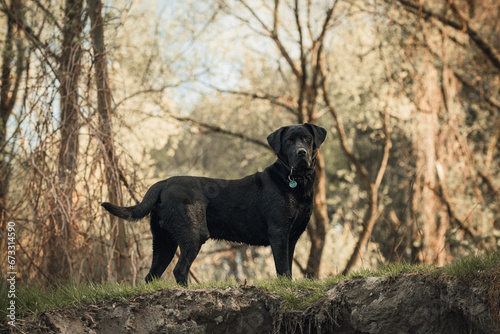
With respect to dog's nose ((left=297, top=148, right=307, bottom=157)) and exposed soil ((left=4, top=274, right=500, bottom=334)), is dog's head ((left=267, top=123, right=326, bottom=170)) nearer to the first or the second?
dog's nose ((left=297, top=148, right=307, bottom=157))

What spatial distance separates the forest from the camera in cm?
835

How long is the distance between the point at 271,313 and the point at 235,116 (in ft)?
58.0

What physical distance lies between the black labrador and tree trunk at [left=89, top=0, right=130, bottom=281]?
5.54ft

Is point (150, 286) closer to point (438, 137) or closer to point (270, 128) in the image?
point (438, 137)

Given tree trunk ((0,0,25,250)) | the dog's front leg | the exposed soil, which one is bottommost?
the exposed soil

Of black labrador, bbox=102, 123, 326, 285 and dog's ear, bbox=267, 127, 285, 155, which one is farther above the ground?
dog's ear, bbox=267, 127, 285, 155

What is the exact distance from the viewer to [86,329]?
19.0ft

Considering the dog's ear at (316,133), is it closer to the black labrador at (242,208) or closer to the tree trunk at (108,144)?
the black labrador at (242,208)

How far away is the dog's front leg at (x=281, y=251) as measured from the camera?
251 inches

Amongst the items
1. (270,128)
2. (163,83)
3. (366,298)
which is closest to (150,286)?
(366,298)

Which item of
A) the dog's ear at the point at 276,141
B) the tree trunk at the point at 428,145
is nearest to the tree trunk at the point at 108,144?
the dog's ear at the point at 276,141

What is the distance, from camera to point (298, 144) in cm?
644

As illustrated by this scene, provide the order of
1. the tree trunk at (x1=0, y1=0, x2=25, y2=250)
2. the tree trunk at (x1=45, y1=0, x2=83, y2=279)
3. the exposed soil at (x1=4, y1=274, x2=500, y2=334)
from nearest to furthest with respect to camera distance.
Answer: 1. the exposed soil at (x1=4, y1=274, x2=500, y2=334)
2. the tree trunk at (x1=45, y1=0, x2=83, y2=279)
3. the tree trunk at (x1=0, y1=0, x2=25, y2=250)

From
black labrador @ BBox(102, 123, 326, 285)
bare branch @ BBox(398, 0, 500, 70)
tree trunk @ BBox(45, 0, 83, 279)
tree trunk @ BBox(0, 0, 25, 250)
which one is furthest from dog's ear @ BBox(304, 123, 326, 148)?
bare branch @ BBox(398, 0, 500, 70)
